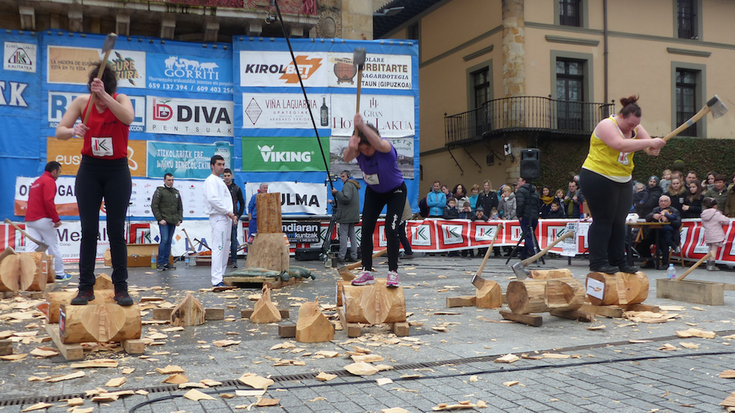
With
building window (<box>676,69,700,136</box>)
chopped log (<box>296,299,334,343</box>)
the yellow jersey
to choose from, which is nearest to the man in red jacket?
chopped log (<box>296,299,334,343</box>)

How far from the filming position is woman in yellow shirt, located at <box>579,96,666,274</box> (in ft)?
19.3

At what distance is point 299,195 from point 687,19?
20394 mm

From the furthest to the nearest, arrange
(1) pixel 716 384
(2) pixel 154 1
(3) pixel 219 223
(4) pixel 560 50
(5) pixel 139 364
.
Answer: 1. (4) pixel 560 50
2. (2) pixel 154 1
3. (3) pixel 219 223
4. (5) pixel 139 364
5. (1) pixel 716 384

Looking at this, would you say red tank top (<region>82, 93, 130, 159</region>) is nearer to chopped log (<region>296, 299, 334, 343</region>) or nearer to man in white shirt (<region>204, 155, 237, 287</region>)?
chopped log (<region>296, 299, 334, 343</region>)

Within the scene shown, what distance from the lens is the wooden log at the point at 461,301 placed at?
6762mm

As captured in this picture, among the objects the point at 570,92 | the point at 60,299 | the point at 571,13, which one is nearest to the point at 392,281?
the point at 60,299

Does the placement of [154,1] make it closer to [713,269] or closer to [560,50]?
[713,269]

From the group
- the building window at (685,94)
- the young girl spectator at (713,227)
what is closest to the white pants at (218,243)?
the young girl spectator at (713,227)

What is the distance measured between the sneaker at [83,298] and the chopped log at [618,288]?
14.8ft

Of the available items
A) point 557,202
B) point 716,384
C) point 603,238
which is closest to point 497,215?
point 557,202

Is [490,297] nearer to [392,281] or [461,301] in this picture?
[461,301]

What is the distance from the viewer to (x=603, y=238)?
6082mm

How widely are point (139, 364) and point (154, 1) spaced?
1300cm

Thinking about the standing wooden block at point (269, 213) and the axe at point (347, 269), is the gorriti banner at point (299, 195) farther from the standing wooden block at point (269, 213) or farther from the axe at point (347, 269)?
the axe at point (347, 269)
